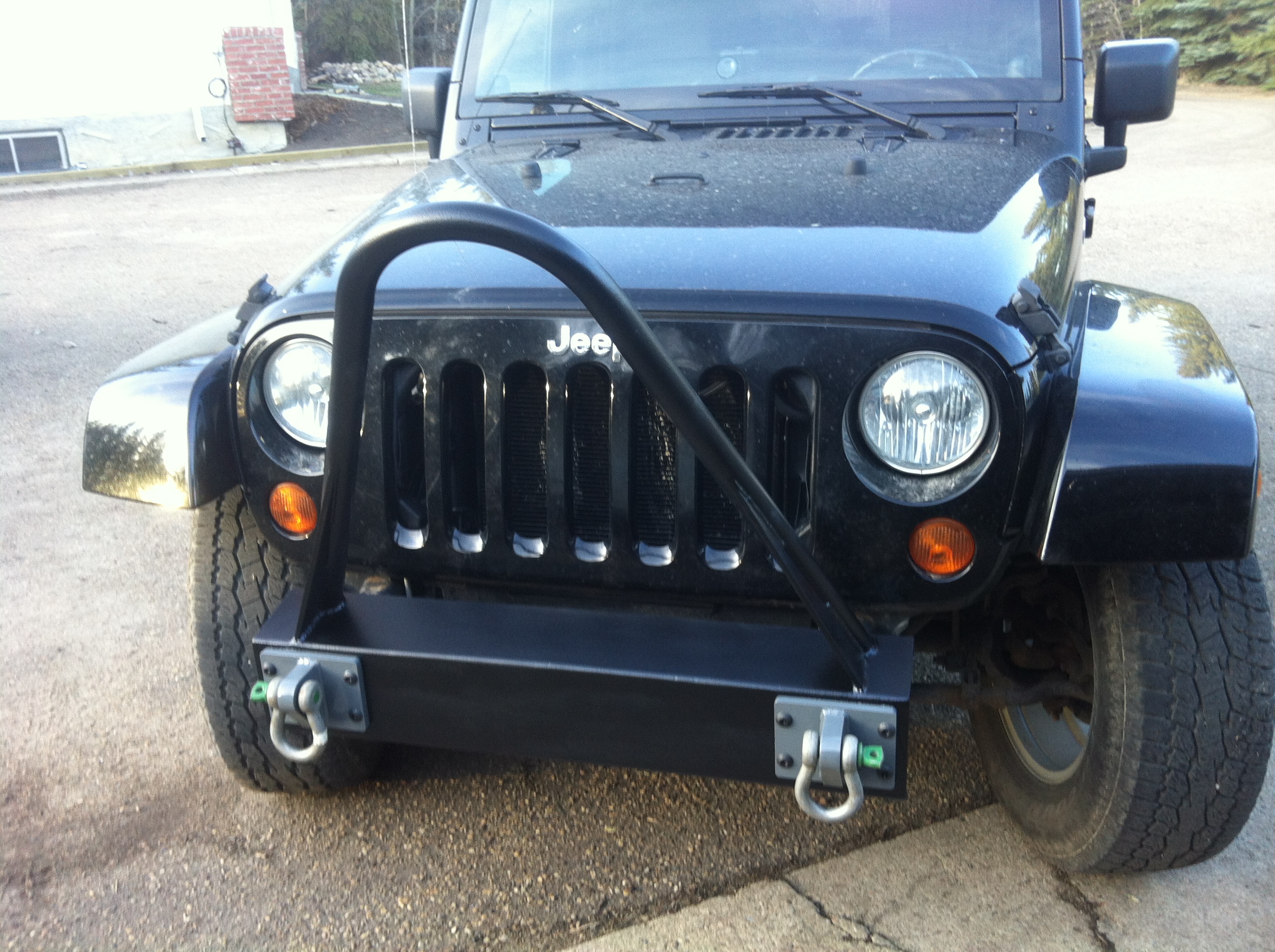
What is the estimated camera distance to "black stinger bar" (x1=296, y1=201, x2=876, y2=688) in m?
1.51

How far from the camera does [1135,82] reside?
318cm

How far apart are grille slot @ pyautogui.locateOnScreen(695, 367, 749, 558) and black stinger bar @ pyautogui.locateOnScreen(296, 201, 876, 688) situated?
0.69 ft

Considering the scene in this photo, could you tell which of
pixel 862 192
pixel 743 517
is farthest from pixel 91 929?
pixel 862 192

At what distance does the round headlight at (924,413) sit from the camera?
182 cm

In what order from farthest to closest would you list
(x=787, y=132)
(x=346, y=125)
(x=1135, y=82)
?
(x=346, y=125) < (x=1135, y=82) < (x=787, y=132)

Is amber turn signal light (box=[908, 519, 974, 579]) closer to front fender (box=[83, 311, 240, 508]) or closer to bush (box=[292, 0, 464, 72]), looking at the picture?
front fender (box=[83, 311, 240, 508])

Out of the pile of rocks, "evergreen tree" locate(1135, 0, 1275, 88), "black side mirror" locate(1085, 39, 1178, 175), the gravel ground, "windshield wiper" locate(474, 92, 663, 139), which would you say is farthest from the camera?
the pile of rocks

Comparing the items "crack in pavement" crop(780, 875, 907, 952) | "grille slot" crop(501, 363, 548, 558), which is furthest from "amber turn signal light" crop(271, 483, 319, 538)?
"crack in pavement" crop(780, 875, 907, 952)

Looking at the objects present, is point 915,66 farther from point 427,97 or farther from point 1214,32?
point 1214,32

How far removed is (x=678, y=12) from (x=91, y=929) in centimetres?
250

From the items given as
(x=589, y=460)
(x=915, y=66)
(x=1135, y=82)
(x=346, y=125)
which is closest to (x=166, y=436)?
(x=589, y=460)

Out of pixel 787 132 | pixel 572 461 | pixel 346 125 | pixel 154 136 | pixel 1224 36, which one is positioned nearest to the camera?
pixel 572 461

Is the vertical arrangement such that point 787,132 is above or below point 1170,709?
above

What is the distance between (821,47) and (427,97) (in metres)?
1.15
